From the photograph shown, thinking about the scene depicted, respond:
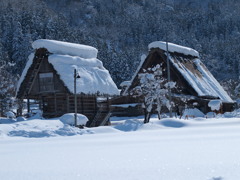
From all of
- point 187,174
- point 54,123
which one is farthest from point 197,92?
point 187,174

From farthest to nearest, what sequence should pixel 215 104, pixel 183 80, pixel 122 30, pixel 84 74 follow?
1. pixel 122 30
2. pixel 183 80
3. pixel 215 104
4. pixel 84 74

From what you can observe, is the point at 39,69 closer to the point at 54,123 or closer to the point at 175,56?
the point at 54,123

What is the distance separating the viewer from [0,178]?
466cm

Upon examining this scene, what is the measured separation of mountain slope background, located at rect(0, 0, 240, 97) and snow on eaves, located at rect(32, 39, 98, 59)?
858 inches

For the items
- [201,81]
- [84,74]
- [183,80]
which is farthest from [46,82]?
[201,81]

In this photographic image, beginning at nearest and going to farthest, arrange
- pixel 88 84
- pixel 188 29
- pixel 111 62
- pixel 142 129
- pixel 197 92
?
pixel 142 129 < pixel 88 84 < pixel 197 92 < pixel 111 62 < pixel 188 29

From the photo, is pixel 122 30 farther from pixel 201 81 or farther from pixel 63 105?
pixel 63 105

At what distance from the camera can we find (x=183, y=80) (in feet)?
110

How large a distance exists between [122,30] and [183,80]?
435 ft

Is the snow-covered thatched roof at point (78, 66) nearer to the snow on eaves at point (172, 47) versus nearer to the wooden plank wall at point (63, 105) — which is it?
the wooden plank wall at point (63, 105)

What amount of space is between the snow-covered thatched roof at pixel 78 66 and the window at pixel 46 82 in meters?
1.14

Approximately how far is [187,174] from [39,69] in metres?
22.5

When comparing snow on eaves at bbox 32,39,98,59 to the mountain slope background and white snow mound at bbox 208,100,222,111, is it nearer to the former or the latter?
white snow mound at bbox 208,100,222,111

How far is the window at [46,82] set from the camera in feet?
81.9
